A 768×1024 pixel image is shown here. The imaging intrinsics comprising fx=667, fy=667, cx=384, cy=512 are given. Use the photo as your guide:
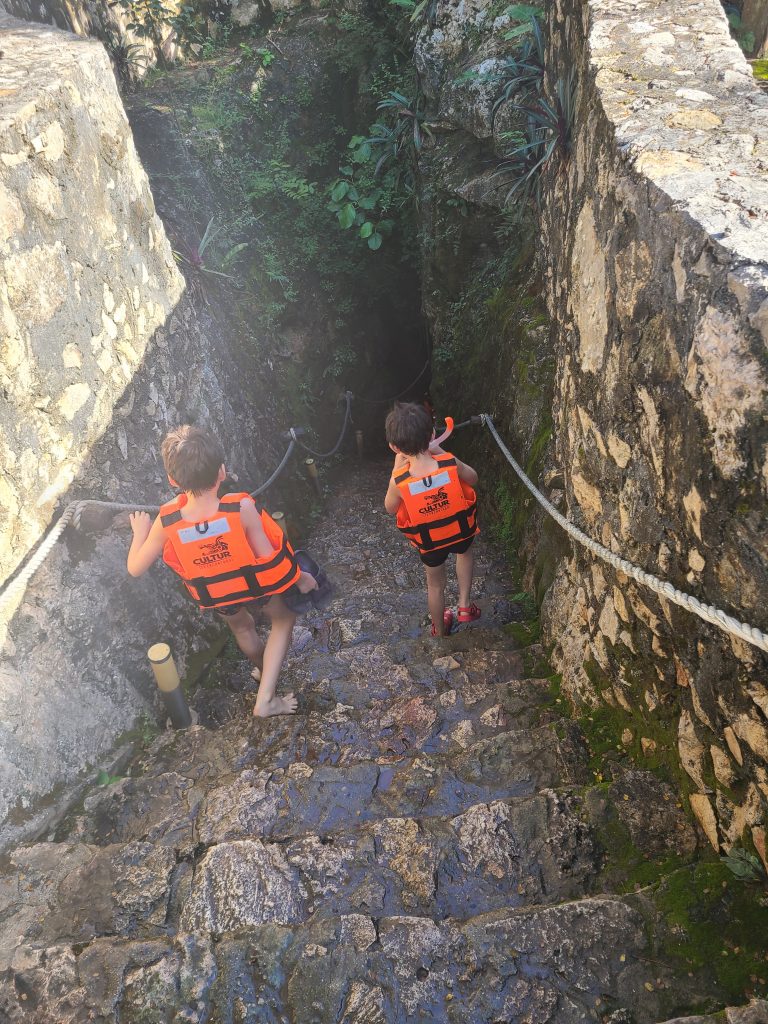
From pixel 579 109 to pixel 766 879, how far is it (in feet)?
11.0

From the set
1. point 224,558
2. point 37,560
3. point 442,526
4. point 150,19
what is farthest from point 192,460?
point 150,19

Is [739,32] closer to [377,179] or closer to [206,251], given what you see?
Answer: [377,179]

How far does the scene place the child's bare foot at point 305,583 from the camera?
3500 mm

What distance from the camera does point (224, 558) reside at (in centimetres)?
304

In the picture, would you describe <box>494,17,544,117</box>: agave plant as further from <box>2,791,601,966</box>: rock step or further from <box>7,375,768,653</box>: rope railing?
<box>2,791,601,966</box>: rock step

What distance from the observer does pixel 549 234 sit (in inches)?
168

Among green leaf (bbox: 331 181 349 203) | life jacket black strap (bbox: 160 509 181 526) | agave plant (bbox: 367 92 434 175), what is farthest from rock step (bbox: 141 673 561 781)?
green leaf (bbox: 331 181 349 203)

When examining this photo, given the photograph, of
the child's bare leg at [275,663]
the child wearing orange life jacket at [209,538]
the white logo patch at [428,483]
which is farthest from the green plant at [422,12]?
the child's bare leg at [275,663]

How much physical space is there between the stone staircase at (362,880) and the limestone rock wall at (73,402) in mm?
402

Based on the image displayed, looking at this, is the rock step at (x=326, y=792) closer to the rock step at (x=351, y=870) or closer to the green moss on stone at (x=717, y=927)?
the rock step at (x=351, y=870)

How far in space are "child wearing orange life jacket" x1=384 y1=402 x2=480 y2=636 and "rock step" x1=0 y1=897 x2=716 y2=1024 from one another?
1907 mm

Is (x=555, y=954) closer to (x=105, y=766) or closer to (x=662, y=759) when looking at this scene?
(x=662, y=759)

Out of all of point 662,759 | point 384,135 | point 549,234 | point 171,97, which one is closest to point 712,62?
point 549,234

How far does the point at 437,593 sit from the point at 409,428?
1179mm
